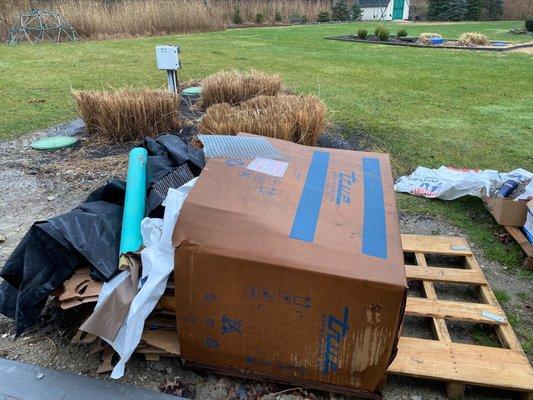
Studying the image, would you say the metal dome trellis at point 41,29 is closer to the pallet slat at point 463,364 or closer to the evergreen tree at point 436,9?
the pallet slat at point 463,364

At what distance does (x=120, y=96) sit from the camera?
14.1 ft

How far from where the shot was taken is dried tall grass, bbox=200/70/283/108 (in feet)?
16.2

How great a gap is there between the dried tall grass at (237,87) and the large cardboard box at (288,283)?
10.9 feet

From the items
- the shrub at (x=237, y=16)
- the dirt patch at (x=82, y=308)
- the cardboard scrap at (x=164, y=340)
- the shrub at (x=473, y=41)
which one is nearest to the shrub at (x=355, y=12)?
the shrub at (x=237, y=16)

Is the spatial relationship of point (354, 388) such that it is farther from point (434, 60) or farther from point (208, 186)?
point (434, 60)

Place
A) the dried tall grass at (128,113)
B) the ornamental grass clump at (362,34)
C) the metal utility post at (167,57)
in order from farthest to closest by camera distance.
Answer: the ornamental grass clump at (362,34)
the metal utility post at (167,57)
the dried tall grass at (128,113)

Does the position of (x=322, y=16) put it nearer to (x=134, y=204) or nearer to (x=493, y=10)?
(x=493, y=10)

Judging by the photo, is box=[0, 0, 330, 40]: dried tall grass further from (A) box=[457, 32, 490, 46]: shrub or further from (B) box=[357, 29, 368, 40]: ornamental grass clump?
(A) box=[457, 32, 490, 46]: shrub

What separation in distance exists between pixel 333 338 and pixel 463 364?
658 millimetres

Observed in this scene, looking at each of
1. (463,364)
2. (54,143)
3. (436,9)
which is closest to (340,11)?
(436,9)

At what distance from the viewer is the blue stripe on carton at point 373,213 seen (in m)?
1.57

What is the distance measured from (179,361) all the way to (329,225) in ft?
2.99

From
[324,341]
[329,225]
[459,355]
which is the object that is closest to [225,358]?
[324,341]

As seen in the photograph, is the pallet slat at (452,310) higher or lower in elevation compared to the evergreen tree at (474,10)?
lower
